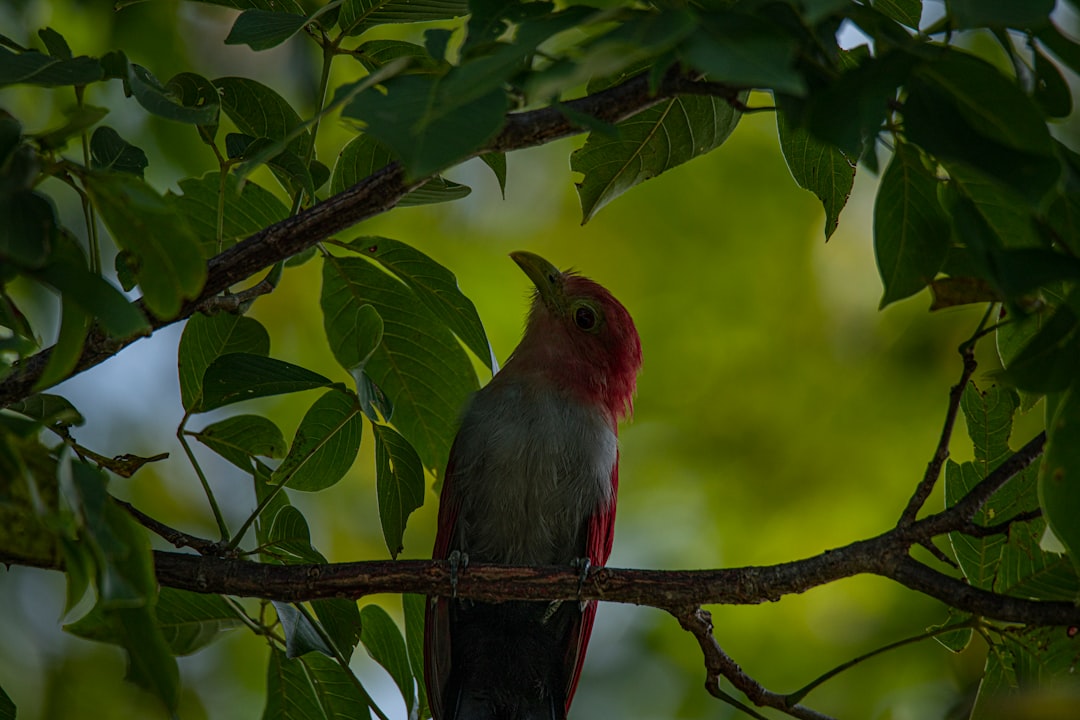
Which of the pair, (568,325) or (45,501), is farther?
(568,325)

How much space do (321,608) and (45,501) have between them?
1.46m

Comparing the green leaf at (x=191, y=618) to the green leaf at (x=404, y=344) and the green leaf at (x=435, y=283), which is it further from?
the green leaf at (x=435, y=283)

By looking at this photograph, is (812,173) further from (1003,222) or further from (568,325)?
(568,325)

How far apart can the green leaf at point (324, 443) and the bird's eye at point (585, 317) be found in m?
2.50

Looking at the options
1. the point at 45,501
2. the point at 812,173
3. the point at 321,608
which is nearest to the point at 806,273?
the point at 812,173

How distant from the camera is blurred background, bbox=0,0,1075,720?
258 inches

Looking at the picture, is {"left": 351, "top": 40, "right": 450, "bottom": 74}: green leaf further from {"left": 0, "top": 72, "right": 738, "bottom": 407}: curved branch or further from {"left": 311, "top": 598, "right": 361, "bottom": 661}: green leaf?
{"left": 311, "top": 598, "right": 361, "bottom": 661}: green leaf

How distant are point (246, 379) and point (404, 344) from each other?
2.24 feet

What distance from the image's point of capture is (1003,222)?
2252 mm

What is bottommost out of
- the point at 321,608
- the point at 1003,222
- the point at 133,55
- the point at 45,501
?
the point at 45,501

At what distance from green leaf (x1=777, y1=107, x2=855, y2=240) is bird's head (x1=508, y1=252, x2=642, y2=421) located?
8.01 ft

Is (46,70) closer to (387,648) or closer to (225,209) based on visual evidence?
(225,209)

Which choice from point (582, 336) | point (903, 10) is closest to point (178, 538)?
point (903, 10)

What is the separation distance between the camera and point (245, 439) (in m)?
3.55
